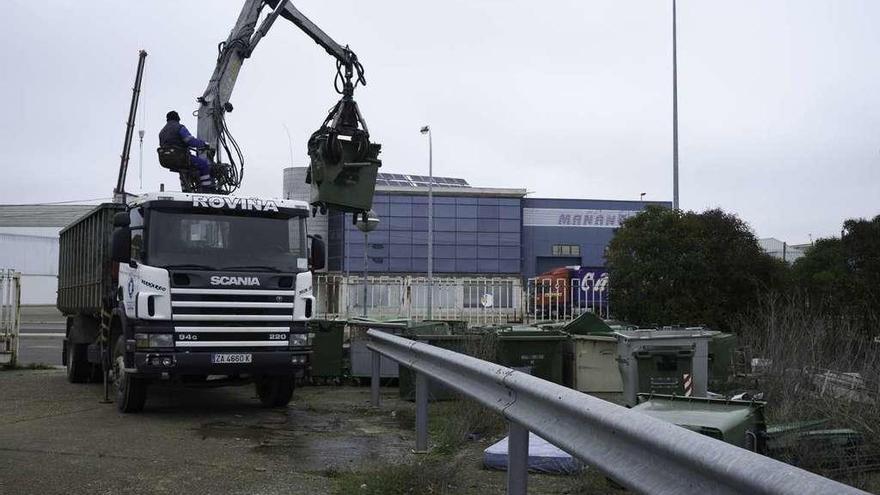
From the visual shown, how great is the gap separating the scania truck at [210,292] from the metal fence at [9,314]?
7.00m

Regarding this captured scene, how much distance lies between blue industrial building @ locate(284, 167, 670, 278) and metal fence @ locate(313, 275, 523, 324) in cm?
4274

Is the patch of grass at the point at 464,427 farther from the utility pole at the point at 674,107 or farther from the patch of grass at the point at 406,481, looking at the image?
the utility pole at the point at 674,107

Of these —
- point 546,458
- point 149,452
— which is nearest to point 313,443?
point 149,452

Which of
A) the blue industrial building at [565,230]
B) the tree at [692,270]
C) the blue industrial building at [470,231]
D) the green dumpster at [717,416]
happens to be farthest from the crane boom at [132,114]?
the blue industrial building at [565,230]

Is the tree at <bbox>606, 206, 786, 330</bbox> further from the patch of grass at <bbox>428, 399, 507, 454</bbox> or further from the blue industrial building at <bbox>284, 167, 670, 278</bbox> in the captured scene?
the blue industrial building at <bbox>284, 167, 670, 278</bbox>

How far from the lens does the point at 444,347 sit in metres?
11.2

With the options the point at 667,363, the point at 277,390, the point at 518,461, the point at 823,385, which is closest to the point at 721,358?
the point at 667,363

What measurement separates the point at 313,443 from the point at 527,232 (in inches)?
2402

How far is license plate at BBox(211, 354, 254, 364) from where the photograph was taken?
9.48m

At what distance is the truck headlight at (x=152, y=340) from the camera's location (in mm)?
9242

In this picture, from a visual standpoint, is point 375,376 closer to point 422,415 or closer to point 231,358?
point 231,358

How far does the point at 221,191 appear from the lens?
12.9 m

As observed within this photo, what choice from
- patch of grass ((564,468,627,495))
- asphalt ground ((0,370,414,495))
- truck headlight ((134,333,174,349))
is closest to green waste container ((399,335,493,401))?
asphalt ground ((0,370,414,495))

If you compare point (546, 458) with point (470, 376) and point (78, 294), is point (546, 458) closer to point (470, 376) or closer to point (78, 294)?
point (470, 376)
